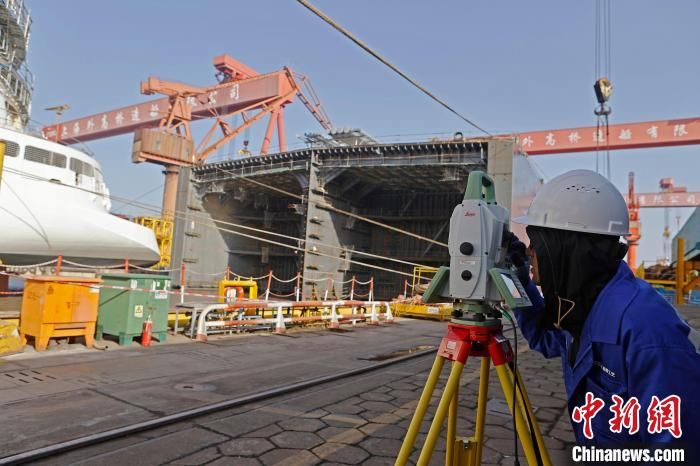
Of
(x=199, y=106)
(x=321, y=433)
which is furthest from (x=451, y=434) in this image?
(x=199, y=106)

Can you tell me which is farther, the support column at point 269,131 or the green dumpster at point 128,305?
the support column at point 269,131

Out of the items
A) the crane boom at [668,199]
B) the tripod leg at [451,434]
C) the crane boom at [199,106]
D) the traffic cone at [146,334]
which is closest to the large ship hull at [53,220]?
the traffic cone at [146,334]

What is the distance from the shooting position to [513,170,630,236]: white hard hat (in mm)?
1582

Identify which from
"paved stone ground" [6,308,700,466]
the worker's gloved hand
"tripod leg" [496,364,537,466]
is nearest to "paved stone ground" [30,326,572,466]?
"paved stone ground" [6,308,700,466]

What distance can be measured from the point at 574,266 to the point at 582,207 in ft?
0.74

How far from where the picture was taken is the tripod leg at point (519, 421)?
5.32ft

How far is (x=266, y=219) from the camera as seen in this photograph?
108 feet

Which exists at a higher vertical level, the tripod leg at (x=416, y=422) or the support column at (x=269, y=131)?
the support column at (x=269, y=131)

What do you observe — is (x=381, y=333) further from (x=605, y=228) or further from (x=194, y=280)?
(x=194, y=280)

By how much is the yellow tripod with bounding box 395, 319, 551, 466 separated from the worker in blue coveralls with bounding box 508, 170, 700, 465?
0.69 ft

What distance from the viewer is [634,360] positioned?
50.1 inches

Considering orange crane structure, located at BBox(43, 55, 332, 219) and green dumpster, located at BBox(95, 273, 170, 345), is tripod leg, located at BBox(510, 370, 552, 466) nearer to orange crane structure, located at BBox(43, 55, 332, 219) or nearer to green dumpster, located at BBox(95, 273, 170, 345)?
green dumpster, located at BBox(95, 273, 170, 345)

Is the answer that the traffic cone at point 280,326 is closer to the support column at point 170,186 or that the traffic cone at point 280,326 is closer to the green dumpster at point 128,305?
the green dumpster at point 128,305

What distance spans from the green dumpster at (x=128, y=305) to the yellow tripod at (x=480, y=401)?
272 inches
